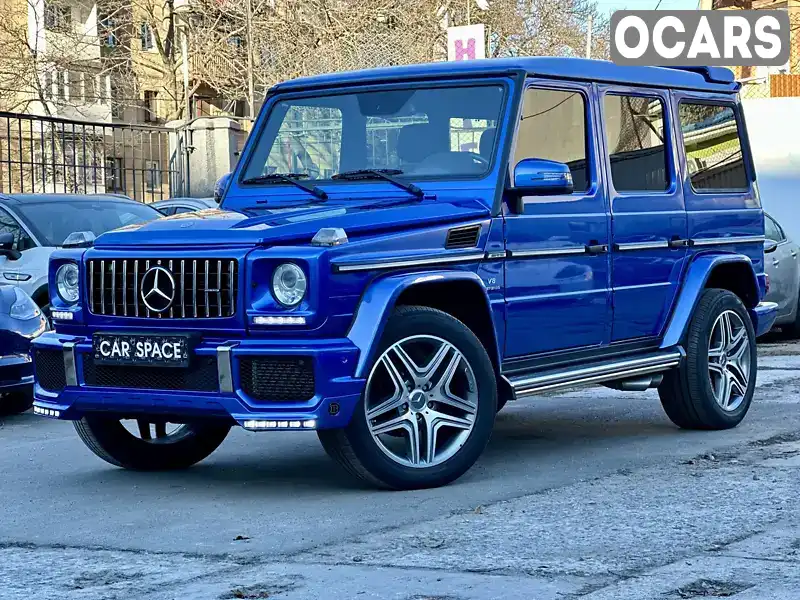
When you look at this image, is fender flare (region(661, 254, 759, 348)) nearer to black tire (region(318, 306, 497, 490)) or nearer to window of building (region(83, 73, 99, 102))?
black tire (region(318, 306, 497, 490))

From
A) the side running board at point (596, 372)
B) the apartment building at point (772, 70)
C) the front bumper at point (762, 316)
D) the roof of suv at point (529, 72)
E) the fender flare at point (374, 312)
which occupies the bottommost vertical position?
the side running board at point (596, 372)

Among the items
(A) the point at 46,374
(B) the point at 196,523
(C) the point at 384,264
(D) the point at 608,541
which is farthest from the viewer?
(A) the point at 46,374

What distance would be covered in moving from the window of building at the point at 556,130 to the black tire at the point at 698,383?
1.27 m

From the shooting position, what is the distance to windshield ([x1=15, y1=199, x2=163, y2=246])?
14.0 metres

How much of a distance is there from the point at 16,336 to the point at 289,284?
4.57m

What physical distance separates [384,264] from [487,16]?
1625 inches

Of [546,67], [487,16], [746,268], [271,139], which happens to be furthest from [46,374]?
[487,16]

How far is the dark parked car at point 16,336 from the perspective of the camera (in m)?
10.5

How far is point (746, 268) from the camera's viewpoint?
9.50m

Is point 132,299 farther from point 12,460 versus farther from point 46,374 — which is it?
point 12,460

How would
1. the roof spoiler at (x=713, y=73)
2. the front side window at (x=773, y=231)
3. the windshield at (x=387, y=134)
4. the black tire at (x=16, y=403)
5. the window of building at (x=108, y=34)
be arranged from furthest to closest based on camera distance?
the window of building at (x=108, y=34) → the front side window at (x=773, y=231) → the black tire at (x=16, y=403) → the roof spoiler at (x=713, y=73) → the windshield at (x=387, y=134)

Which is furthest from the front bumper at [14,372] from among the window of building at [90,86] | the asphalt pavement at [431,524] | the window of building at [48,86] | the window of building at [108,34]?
the window of building at [90,86]

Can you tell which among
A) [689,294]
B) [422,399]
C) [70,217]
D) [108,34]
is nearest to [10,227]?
[70,217]

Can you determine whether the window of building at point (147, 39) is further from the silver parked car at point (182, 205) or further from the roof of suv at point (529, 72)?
the roof of suv at point (529, 72)
